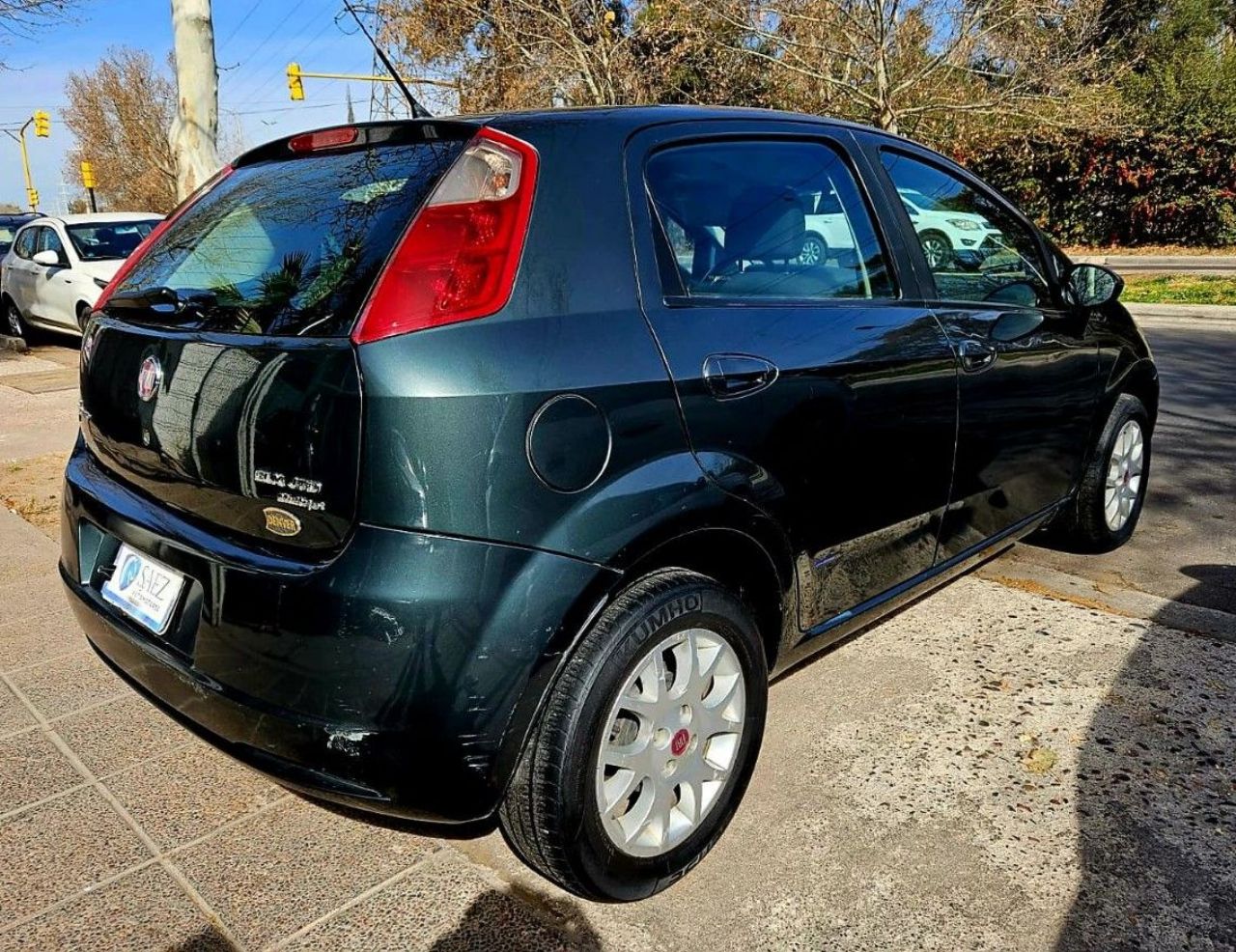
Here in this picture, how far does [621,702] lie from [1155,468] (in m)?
4.83

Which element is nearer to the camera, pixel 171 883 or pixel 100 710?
pixel 171 883

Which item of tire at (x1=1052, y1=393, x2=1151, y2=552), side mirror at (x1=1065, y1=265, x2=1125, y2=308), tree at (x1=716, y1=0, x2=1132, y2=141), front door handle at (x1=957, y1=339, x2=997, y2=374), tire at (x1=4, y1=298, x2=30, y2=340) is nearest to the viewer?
front door handle at (x1=957, y1=339, x2=997, y2=374)

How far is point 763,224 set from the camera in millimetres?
2570

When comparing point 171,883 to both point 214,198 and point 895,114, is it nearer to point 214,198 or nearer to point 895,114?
point 214,198

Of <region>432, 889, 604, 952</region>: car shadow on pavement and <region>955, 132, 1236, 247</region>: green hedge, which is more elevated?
<region>955, 132, 1236, 247</region>: green hedge

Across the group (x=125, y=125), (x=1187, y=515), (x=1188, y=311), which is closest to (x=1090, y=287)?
(x=1187, y=515)

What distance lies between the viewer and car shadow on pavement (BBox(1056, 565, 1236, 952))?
2.09 m

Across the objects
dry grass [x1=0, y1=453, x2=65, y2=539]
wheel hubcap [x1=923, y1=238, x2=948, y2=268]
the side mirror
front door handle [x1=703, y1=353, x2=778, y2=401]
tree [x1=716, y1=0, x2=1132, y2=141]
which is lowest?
dry grass [x1=0, y1=453, x2=65, y2=539]

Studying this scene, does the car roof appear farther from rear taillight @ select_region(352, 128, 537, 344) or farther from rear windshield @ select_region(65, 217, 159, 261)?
rear taillight @ select_region(352, 128, 537, 344)

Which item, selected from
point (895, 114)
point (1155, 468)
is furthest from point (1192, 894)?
point (895, 114)

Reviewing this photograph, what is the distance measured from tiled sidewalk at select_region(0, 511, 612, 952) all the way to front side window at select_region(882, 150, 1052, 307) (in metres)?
2.20

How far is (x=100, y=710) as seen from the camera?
3.03 meters

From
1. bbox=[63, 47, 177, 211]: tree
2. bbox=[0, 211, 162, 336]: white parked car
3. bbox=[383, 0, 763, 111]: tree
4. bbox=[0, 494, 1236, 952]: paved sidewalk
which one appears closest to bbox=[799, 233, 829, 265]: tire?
bbox=[0, 494, 1236, 952]: paved sidewalk

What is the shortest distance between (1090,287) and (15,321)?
13723mm
